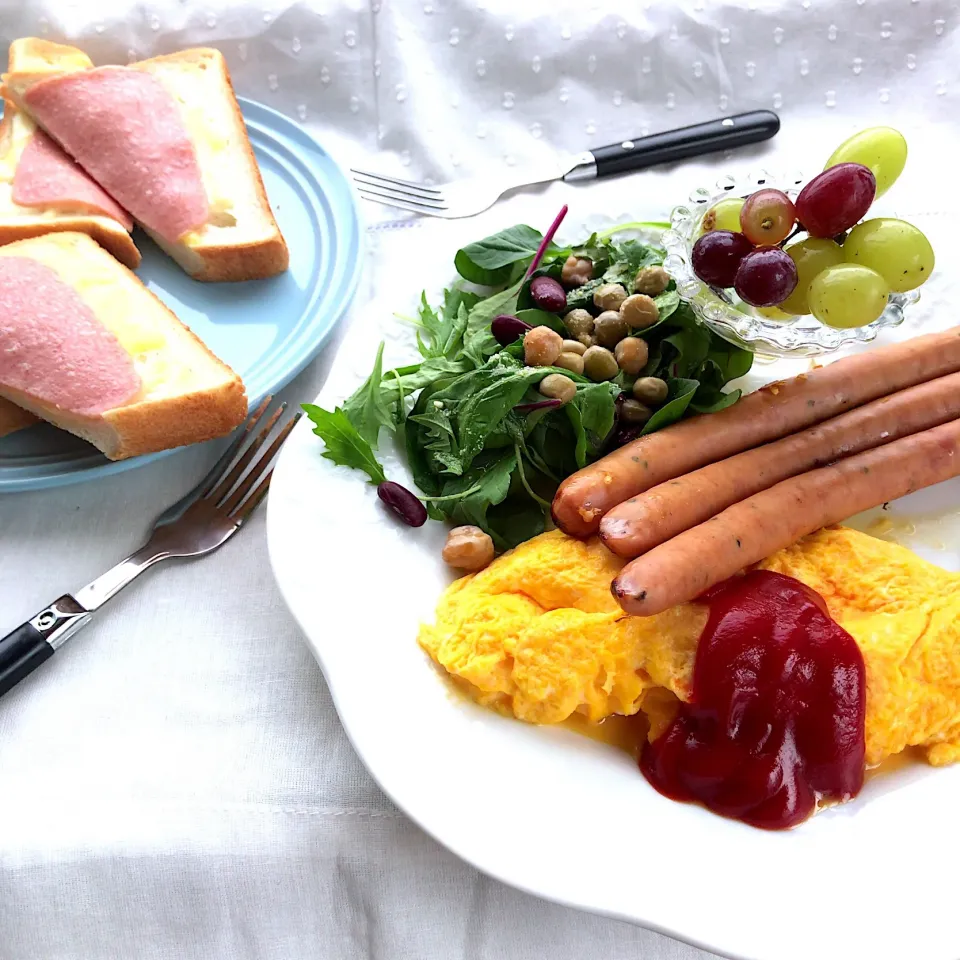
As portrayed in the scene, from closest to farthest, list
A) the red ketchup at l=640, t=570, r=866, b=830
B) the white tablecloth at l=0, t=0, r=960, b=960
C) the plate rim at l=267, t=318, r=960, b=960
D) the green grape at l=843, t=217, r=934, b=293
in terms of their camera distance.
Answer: the plate rim at l=267, t=318, r=960, b=960
the red ketchup at l=640, t=570, r=866, b=830
the white tablecloth at l=0, t=0, r=960, b=960
the green grape at l=843, t=217, r=934, b=293

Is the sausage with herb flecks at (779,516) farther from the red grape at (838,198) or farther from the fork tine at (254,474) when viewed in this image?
the fork tine at (254,474)

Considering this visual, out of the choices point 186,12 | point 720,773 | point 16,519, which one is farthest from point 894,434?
point 186,12

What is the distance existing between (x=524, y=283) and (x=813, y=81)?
1581 mm

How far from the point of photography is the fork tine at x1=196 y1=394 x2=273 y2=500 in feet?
6.93

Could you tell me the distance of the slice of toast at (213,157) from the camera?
2400mm

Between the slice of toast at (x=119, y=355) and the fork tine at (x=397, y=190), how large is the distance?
79 centimetres

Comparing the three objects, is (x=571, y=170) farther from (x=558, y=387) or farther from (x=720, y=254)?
(x=558, y=387)

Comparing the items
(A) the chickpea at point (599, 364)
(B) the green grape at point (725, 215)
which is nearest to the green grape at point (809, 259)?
(B) the green grape at point (725, 215)

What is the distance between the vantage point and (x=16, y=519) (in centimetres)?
210

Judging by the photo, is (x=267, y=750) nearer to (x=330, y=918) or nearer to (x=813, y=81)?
(x=330, y=918)

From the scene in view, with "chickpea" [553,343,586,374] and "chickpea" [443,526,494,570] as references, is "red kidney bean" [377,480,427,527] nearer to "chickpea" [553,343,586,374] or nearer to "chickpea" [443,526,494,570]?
"chickpea" [443,526,494,570]

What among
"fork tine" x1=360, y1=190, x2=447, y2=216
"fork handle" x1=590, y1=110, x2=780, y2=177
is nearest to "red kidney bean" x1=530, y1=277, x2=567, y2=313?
"fork tine" x1=360, y1=190, x2=447, y2=216

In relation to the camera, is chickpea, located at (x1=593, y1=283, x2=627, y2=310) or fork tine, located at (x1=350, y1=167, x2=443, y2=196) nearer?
chickpea, located at (x1=593, y1=283, x2=627, y2=310)

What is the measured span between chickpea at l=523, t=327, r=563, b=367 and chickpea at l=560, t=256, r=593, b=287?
0.28 meters
